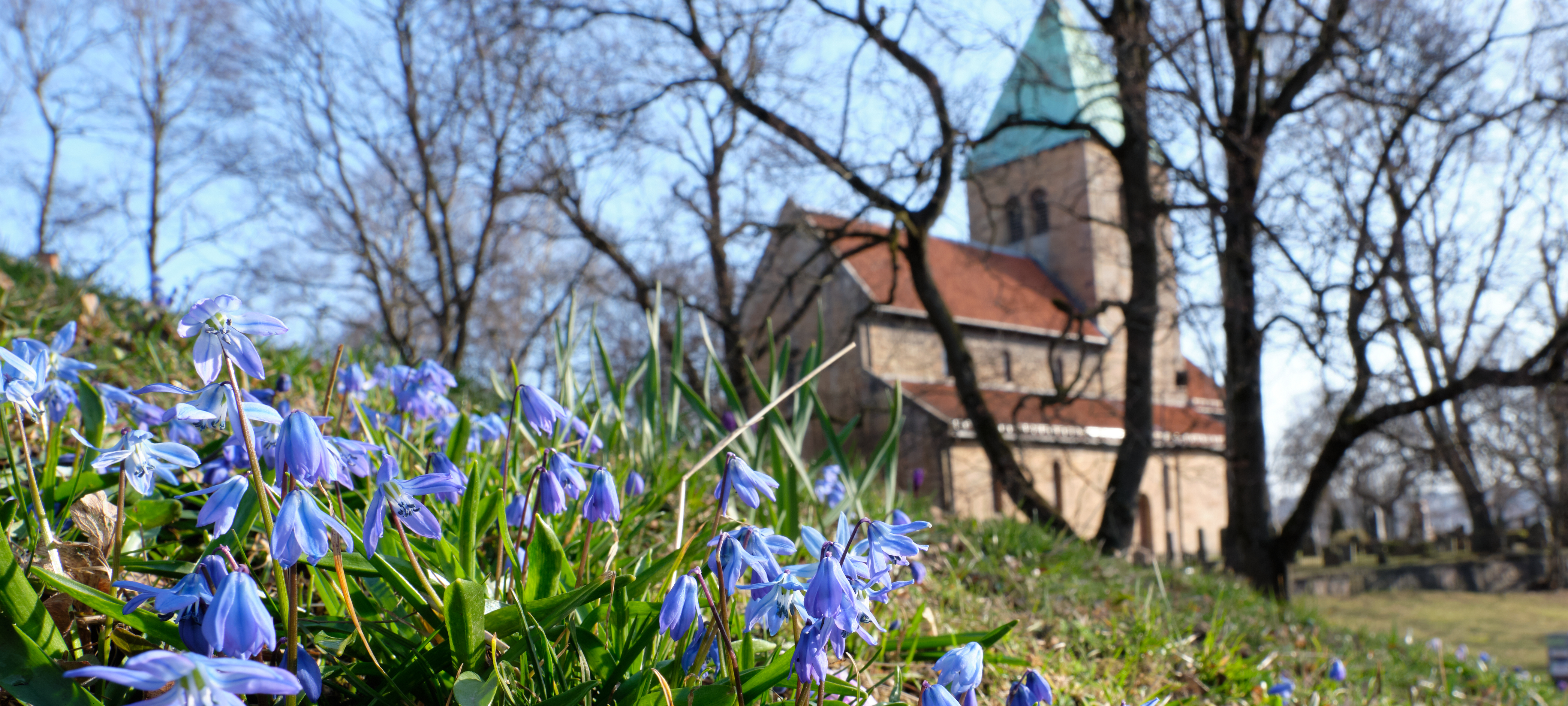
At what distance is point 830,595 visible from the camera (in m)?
1.16

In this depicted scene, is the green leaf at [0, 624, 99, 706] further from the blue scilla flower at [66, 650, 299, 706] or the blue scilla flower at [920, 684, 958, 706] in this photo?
the blue scilla flower at [920, 684, 958, 706]

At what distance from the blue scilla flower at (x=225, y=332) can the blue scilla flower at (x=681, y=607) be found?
588mm

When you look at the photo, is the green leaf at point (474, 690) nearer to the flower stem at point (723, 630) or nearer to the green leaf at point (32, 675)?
the flower stem at point (723, 630)

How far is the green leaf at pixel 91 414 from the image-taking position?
2.13 metres

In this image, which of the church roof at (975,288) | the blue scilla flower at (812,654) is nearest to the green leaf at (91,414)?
the blue scilla flower at (812,654)

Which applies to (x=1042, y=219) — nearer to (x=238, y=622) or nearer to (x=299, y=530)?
(x=299, y=530)

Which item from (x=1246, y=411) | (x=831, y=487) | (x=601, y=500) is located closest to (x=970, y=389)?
(x=1246, y=411)

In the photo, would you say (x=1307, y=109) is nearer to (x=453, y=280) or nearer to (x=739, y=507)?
(x=739, y=507)

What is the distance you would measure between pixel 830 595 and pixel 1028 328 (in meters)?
29.2

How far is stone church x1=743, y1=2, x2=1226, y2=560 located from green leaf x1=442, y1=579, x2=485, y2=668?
9.54 meters

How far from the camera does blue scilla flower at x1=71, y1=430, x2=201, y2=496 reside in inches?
53.4

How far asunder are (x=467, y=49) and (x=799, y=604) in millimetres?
16937

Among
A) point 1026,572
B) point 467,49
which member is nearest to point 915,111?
point 1026,572

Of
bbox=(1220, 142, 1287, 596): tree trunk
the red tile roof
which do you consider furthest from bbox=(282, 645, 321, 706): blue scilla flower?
the red tile roof
